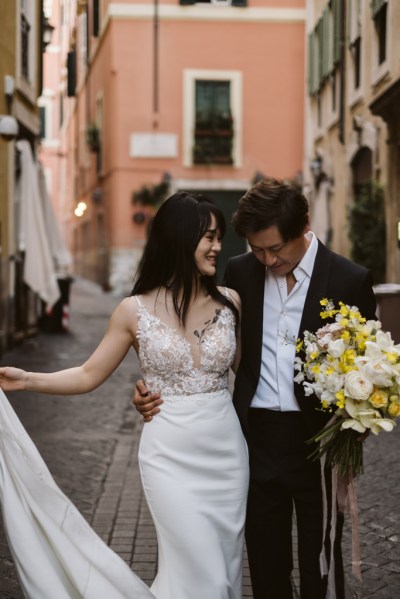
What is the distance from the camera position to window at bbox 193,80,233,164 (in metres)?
24.5

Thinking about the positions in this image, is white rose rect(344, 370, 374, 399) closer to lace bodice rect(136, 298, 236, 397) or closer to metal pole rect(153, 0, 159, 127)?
lace bodice rect(136, 298, 236, 397)

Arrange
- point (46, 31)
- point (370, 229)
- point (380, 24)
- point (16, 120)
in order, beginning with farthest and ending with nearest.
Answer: point (46, 31) → point (370, 229) → point (16, 120) → point (380, 24)

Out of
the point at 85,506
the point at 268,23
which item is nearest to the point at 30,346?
the point at 85,506

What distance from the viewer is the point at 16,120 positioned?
46.8 ft

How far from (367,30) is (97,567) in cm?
1268

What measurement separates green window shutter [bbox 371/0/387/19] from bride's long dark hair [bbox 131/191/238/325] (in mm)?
9873

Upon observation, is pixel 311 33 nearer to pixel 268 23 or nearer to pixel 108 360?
pixel 268 23

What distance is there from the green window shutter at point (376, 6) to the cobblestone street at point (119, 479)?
5657 mm

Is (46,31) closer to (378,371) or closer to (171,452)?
→ (171,452)

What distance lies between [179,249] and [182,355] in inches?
14.7

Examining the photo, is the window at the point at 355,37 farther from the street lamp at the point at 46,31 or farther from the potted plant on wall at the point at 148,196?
the potted plant on wall at the point at 148,196

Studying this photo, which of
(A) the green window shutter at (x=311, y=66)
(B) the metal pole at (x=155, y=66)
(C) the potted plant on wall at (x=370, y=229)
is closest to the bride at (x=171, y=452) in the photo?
(C) the potted plant on wall at (x=370, y=229)

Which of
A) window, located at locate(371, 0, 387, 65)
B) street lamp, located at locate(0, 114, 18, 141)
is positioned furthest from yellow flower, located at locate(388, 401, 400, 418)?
window, located at locate(371, 0, 387, 65)

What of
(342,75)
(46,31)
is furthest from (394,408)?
(46,31)
